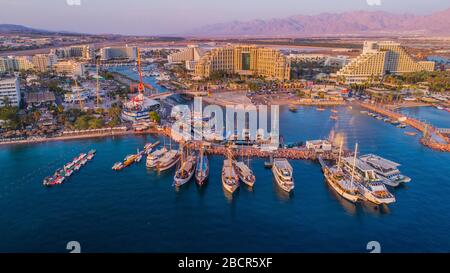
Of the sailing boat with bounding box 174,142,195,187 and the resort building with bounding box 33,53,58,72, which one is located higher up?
the resort building with bounding box 33,53,58,72

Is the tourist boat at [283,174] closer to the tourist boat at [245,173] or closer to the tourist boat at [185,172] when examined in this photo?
the tourist boat at [245,173]

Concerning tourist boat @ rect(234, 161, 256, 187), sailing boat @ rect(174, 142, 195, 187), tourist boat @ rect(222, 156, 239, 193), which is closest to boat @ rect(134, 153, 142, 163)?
sailing boat @ rect(174, 142, 195, 187)

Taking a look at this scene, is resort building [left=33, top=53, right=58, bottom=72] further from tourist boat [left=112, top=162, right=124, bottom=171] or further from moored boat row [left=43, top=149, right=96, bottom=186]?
tourist boat [left=112, top=162, right=124, bottom=171]

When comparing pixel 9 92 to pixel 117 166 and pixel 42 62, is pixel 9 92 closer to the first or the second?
pixel 117 166

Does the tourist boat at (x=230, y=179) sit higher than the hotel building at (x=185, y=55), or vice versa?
the hotel building at (x=185, y=55)

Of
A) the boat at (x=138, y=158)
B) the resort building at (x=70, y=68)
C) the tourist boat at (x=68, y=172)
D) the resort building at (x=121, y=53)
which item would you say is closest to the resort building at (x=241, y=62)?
the resort building at (x=70, y=68)
